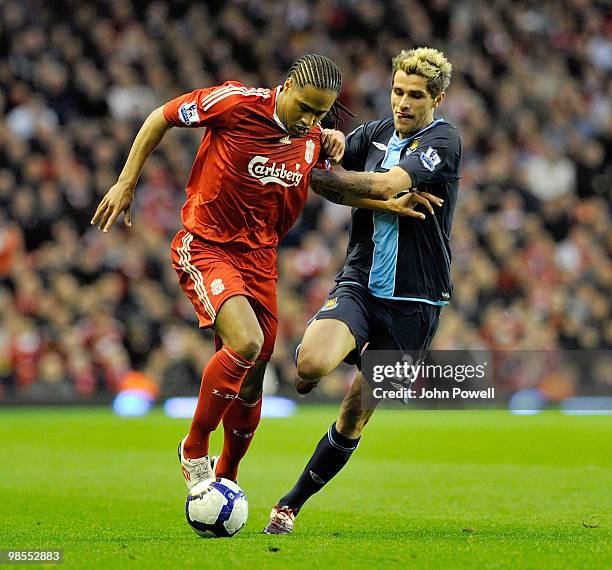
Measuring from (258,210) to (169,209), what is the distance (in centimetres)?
1084

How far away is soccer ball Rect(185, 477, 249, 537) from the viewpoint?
614cm

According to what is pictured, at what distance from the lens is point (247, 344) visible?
6262 millimetres

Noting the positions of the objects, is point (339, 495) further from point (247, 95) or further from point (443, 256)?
point (247, 95)

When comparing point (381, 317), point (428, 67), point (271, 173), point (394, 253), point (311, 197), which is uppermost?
point (311, 197)

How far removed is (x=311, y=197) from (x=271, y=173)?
11.6 m

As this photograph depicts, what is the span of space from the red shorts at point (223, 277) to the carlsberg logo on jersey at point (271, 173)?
0.42 metres

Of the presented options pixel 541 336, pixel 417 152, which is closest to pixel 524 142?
pixel 541 336

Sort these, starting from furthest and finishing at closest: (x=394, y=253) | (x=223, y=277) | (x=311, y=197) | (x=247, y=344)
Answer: (x=311, y=197) → (x=394, y=253) → (x=223, y=277) → (x=247, y=344)

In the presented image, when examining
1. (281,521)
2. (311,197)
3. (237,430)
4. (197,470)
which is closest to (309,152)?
(237,430)

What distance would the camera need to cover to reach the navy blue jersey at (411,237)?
6.87 metres

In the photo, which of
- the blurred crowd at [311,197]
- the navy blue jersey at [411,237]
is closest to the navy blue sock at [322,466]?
the navy blue jersey at [411,237]

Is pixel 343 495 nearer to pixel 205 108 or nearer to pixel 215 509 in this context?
pixel 215 509

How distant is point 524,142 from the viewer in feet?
65.3

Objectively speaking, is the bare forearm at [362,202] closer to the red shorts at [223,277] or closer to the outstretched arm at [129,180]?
the red shorts at [223,277]
